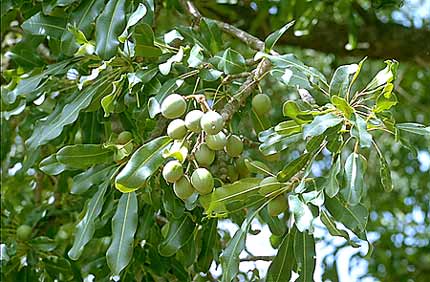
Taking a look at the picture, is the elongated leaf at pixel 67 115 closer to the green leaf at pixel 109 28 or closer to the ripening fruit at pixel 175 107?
the green leaf at pixel 109 28

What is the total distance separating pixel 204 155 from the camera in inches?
48.1

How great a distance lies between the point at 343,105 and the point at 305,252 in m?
0.26

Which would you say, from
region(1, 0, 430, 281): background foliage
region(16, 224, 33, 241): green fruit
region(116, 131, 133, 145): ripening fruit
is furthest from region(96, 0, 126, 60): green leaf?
region(16, 224, 33, 241): green fruit

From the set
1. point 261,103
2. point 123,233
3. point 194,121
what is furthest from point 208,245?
point 194,121

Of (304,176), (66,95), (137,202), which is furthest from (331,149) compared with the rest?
(66,95)

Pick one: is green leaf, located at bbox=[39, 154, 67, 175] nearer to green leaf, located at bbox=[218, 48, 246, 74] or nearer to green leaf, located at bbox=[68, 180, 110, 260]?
green leaf, located at bbox=[68, 180, 110, 260]

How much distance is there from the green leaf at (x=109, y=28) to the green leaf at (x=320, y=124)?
1.41ft

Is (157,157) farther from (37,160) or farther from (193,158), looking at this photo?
(37,160)

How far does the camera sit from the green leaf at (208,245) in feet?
5.04

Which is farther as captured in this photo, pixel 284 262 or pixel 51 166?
pixel 51 166

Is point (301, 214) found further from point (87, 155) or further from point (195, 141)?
point (87, 155)

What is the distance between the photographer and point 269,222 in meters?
1.44

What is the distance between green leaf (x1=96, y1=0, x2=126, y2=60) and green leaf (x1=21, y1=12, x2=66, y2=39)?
0.16 m

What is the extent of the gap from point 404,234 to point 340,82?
7.34 ft
